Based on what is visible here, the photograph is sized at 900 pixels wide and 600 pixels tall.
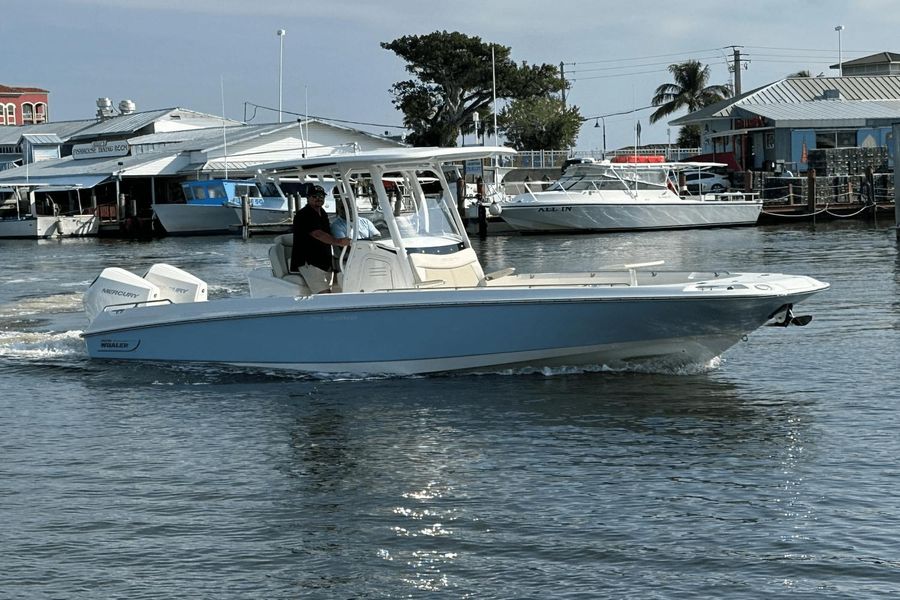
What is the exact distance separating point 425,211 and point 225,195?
41.4 m

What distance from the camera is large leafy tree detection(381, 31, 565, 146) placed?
2869 inches

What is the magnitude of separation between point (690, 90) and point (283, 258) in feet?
260

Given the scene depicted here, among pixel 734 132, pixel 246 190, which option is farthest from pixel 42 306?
pixel 734 132

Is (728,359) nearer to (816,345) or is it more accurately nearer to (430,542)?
(816,345)

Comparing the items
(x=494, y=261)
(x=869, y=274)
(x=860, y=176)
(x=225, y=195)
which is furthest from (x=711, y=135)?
(x=869, y=274)

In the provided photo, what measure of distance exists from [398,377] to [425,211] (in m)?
1.78

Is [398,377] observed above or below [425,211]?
below

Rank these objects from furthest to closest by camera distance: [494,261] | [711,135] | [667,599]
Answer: [711,135] < [494,261] < [667,599]

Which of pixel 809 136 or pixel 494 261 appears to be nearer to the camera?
pixel 494 261

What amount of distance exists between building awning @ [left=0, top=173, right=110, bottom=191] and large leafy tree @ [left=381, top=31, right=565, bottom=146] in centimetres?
1992

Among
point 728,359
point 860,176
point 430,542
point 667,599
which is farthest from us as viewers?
point 860,176

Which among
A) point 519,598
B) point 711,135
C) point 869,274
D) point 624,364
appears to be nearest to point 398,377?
point 624,364

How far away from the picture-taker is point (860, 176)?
48.8 metres

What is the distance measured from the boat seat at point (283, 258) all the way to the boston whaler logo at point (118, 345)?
1.87 meters
